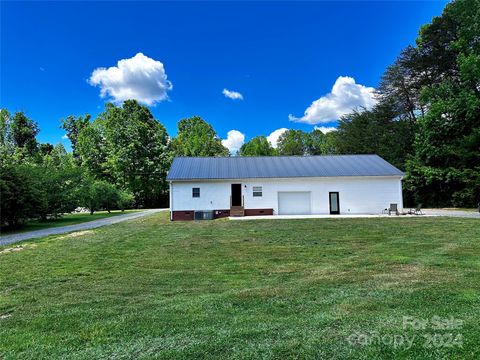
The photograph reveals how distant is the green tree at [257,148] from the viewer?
5288 cm

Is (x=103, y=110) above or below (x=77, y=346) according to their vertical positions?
above

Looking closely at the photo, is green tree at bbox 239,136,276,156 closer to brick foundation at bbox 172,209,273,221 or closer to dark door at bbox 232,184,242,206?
dark door at bbox 232,184,242,206

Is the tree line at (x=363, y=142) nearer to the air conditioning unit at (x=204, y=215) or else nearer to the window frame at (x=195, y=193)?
the window frame at (x=195, y=193)

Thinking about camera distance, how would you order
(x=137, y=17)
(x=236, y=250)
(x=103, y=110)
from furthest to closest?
(x=103, y=110) → (x=137, y=17) → (x=236, y=250)

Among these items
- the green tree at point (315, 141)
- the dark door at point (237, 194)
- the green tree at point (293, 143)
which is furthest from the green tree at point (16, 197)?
the green tree at point (315, 141)

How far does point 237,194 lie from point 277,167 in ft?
11.8

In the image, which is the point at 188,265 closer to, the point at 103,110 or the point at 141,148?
the point at 141,148

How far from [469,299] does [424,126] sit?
23.6 m

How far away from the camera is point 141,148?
36.4 metres

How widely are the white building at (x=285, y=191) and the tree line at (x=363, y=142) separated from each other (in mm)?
6307

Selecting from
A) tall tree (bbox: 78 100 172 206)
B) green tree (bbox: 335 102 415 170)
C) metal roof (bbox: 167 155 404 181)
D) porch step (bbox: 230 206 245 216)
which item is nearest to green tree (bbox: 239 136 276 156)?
green tree (bbox: 335 102 415 170)

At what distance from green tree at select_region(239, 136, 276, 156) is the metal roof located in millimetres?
29012

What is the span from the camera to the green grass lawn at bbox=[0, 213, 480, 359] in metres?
2.87

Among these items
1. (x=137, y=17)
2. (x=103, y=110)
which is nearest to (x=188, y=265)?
(x=137, y=17)
